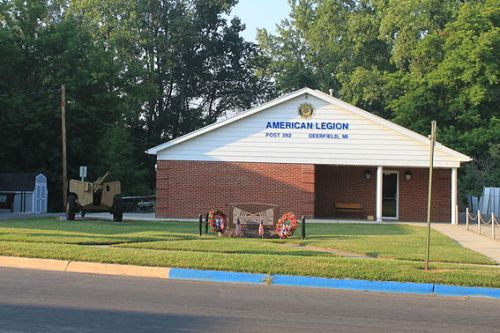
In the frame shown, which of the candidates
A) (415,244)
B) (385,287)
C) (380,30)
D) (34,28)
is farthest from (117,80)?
(385,287)

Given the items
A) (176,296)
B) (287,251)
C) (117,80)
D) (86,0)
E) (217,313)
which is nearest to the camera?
(217,313)

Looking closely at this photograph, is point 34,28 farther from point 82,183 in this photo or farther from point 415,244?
point 415,244

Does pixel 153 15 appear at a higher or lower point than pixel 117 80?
higher

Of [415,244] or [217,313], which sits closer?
[217,313]

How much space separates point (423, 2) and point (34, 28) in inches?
1091

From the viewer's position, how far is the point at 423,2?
1868 inches

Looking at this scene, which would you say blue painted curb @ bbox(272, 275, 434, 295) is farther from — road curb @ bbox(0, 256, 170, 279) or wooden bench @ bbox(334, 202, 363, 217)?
wooden bench @ bbox(334, 202, 363, 217)

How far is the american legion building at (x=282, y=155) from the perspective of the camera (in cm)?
2636

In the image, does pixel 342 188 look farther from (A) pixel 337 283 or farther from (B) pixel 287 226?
(A) pixel 337 283

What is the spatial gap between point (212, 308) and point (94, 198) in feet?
51.4

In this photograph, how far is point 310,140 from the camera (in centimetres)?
2666

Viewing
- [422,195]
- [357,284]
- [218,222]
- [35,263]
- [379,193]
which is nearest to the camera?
[357,284]

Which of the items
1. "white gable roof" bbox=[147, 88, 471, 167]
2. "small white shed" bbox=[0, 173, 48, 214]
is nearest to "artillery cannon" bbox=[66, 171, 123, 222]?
"white gable roof" bbox=[147, 88, 471, 167]

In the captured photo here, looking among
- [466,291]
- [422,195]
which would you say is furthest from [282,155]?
[466,291]
